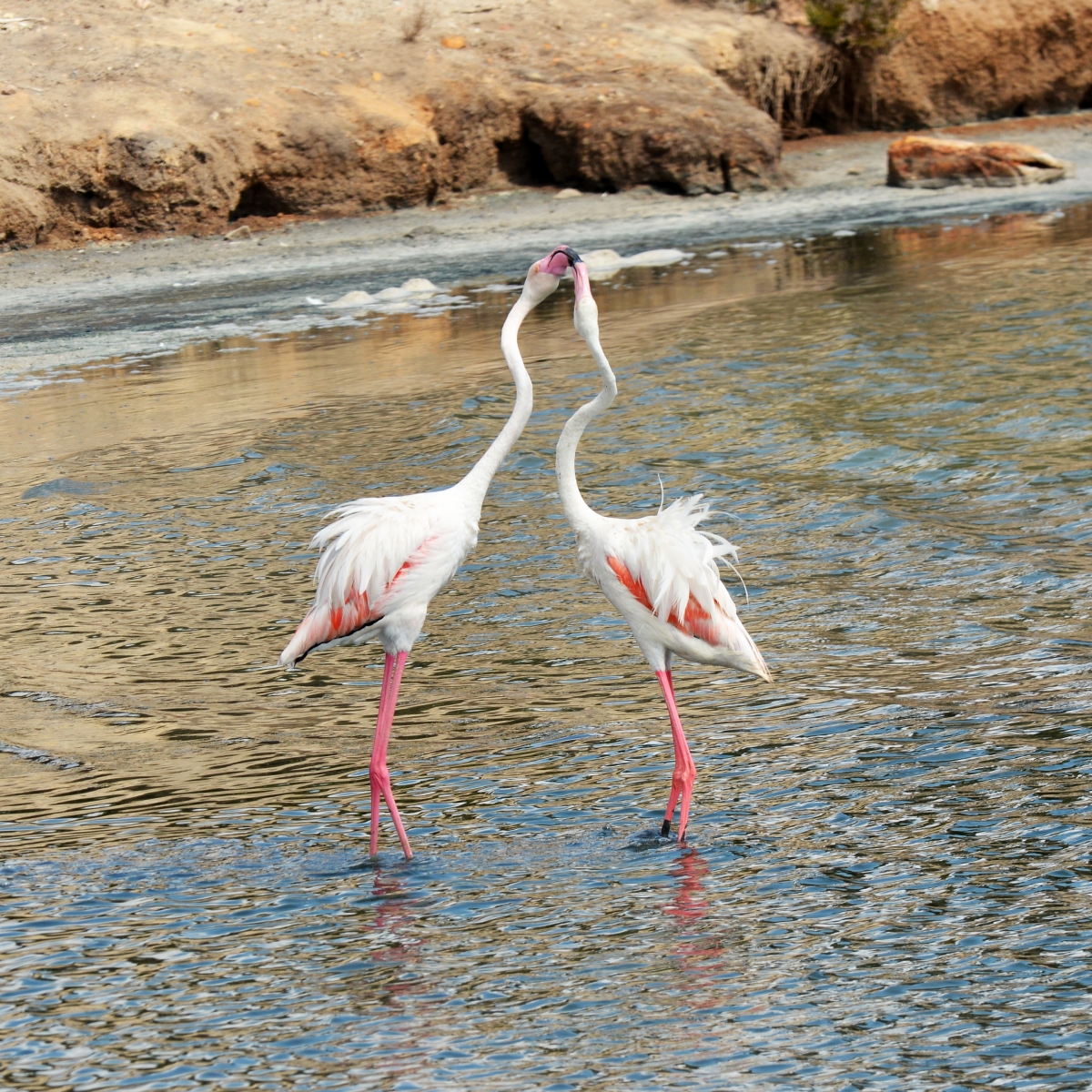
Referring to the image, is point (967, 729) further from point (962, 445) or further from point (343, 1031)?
point (962, 445)

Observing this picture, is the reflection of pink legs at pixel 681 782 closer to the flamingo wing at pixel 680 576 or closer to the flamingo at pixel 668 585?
the flamingo at pixel 668 585

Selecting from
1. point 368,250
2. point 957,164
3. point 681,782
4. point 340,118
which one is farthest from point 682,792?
point 957,164

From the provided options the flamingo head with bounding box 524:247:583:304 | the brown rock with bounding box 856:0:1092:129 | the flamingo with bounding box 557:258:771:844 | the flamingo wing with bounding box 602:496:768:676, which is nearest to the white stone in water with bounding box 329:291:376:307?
the flamingo head with bounding box 524:247:583:304

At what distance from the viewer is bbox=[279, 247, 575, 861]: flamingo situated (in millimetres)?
4566

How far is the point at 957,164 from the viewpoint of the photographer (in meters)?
20.3

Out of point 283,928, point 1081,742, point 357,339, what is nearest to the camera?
point 283,928

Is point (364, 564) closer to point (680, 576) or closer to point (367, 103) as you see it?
point (680, 576)

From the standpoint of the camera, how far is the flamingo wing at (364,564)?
15.0ft

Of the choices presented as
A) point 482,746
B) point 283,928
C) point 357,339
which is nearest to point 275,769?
point 482,746

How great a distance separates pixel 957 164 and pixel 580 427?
55.6 feet

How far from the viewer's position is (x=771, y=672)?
5.54m

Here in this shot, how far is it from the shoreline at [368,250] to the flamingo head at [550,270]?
27.6ft

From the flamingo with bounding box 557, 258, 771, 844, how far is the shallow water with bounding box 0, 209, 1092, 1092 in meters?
0.37

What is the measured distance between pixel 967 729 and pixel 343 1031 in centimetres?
230
